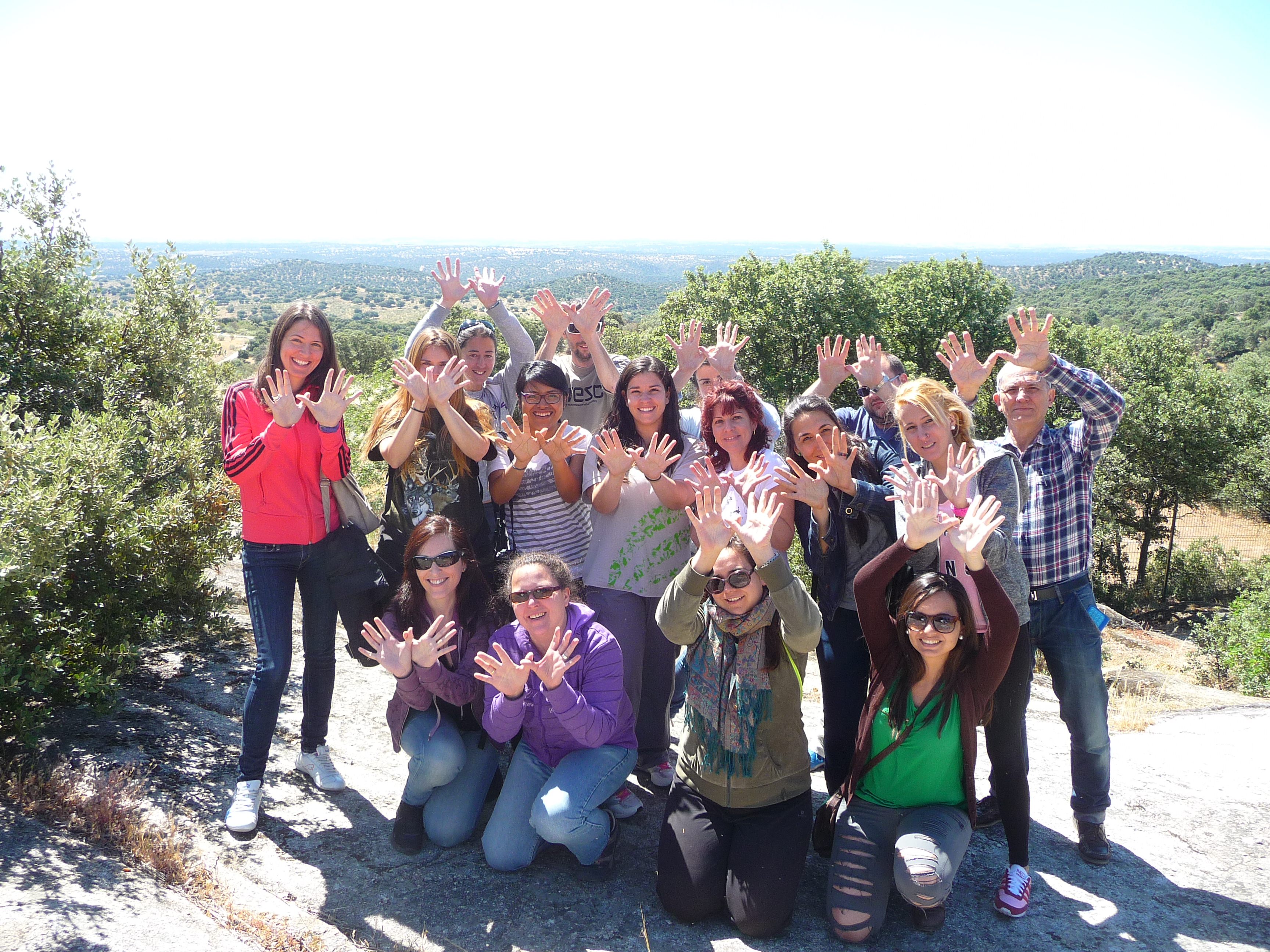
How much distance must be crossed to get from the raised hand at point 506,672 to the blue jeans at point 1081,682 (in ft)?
8.48

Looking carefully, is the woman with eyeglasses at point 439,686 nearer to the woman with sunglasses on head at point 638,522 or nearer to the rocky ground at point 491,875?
the rocky ground at point 491,875

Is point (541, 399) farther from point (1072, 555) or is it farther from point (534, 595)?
point (1072, 555)

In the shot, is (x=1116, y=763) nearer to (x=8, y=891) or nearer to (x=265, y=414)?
(x=265, y=414)

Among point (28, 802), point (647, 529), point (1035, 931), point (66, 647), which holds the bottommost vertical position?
point (1035, 931)

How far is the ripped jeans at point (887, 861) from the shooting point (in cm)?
326

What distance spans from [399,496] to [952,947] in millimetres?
3489

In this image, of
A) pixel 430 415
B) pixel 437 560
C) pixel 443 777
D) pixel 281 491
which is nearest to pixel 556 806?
pixel 443 777

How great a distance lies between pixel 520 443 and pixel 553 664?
4.35 ft

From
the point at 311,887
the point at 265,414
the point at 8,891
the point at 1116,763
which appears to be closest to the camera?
the point at 8,891

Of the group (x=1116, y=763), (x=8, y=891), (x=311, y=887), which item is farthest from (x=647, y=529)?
(x=1116, y=763)

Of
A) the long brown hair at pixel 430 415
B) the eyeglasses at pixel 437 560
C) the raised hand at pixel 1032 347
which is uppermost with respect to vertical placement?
the raised hand at pixel 1032 347

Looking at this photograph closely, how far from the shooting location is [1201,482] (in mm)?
22516

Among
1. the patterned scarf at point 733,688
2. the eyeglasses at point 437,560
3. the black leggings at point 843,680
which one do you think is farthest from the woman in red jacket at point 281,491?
the black leggings at point 843,680

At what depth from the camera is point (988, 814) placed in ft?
14.0
